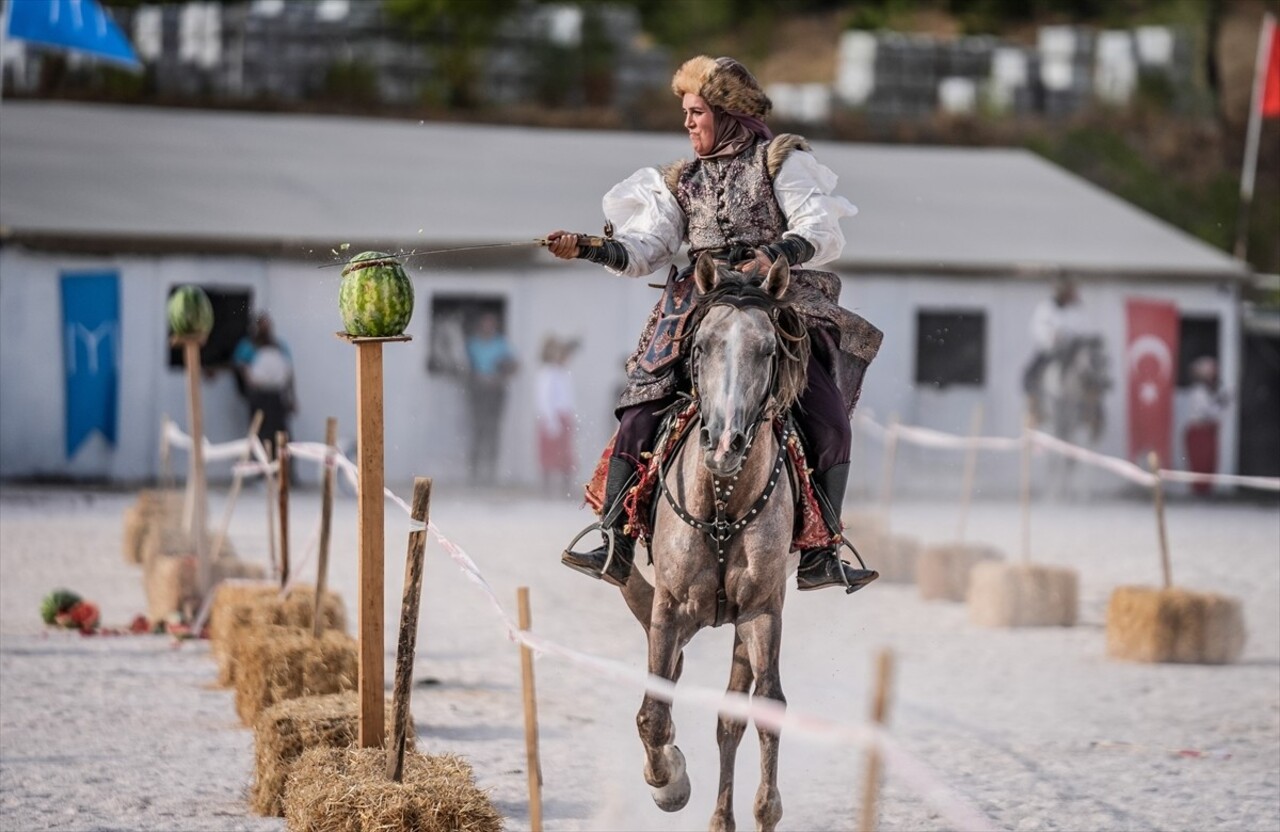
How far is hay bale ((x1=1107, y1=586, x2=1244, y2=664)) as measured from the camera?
11.7 metres

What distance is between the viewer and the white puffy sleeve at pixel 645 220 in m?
6.56

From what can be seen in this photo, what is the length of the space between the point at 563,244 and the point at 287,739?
2312 millimetres

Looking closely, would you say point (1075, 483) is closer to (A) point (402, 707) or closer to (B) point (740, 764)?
(B) point (740, 764)

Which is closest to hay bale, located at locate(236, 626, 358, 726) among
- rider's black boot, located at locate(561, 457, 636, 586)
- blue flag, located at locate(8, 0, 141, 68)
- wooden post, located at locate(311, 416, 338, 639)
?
wooden post, located at locate(311, 416, 338, 639)

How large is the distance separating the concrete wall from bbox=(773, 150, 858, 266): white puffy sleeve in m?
14.6

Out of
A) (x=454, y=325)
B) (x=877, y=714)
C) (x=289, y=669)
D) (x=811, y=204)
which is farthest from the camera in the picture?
(x=454, y=325)

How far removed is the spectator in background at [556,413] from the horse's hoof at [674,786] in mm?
16078

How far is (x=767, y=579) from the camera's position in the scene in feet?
20.1

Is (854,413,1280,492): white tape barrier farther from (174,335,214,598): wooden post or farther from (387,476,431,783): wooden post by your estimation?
(387,476,431,783): wooden post

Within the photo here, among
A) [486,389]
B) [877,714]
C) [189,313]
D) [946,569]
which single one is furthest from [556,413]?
[877,714]

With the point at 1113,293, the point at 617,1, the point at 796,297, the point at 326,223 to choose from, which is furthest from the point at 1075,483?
the point at 617,1

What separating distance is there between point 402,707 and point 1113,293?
65.7 feet

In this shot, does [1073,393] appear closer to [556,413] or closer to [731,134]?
[556,413]

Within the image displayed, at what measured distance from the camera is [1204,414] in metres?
24.5
